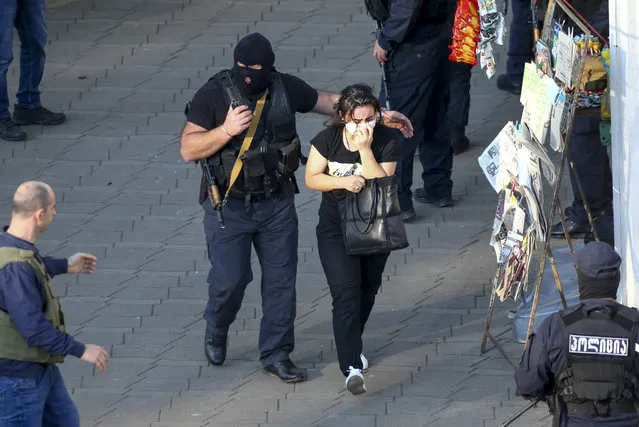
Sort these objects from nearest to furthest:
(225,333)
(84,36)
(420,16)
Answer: (225,333) → (420,16) → (84,36)

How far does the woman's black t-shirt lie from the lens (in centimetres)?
729

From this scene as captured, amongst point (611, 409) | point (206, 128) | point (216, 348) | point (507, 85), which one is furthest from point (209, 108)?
point (507, 85)

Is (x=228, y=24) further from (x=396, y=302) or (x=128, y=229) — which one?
(x=396, y=302)

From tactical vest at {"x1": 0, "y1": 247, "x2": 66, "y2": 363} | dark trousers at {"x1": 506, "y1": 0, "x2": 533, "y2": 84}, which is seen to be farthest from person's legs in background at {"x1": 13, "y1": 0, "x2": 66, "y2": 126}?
tactical vest at {"x1": 0, "y1": 247, "x2": 66, "y2": 363}

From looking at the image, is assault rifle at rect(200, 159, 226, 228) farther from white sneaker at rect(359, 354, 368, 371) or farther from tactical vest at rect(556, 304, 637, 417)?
tactical vest at rect(556, 304, 637, 417)

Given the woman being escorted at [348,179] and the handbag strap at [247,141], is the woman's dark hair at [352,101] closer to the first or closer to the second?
the woman being escorted at [348,179]

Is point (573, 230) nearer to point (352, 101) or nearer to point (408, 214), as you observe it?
point (408, 214)

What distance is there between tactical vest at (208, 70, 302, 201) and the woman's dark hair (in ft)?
0.93

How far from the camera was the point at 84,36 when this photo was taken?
39.6ft

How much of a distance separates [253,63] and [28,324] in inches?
80.2

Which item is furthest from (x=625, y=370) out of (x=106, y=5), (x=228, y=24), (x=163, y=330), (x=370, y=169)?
(x=106, y=5)

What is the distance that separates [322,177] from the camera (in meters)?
7.27

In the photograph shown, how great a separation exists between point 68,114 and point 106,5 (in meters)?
2.13

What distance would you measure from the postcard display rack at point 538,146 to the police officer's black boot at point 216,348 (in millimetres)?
1485
